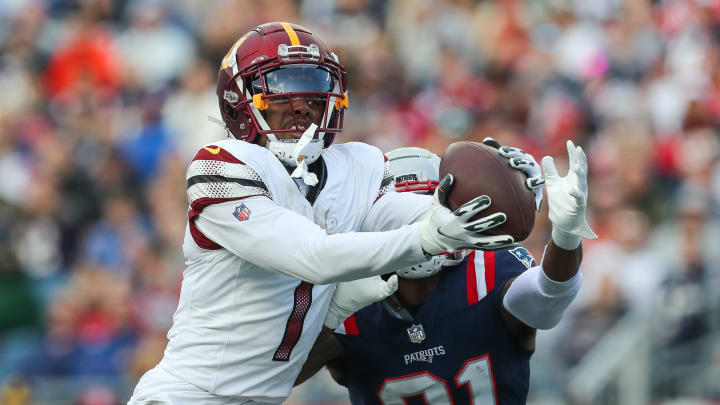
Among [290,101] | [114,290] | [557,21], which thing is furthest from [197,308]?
[557,21]

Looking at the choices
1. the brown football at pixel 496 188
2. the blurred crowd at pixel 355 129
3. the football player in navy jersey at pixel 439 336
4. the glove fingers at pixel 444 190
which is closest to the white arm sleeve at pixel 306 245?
the glove fingers at pixel 444 190

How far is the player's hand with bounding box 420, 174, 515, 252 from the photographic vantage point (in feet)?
10.2

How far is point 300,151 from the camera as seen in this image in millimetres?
3523

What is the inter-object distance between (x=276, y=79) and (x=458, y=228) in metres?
0.85

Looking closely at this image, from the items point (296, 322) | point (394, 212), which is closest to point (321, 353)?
point (296, 322)

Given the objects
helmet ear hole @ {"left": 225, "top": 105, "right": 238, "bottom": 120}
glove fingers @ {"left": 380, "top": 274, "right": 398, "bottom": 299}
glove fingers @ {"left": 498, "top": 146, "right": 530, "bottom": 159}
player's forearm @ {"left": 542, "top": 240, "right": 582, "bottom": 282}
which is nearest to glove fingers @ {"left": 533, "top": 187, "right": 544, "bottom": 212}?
glove fingers @ {"left": 498, "top": 146, "right": 530, "bottom": 159}

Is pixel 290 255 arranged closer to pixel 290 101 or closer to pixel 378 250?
pixel 378 250

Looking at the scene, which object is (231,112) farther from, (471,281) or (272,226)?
(471,281)

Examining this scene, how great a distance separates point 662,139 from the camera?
7859 millimetres

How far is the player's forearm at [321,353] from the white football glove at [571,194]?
3.06 ft

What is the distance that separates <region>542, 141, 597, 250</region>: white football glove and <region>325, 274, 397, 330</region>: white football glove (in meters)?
0.52

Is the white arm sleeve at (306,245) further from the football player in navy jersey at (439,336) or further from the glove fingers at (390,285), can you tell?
the football player in navy jersey at (439,336)

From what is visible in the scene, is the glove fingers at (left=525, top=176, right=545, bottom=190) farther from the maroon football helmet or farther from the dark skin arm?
the maroon football helmet

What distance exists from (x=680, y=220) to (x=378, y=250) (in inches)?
173
